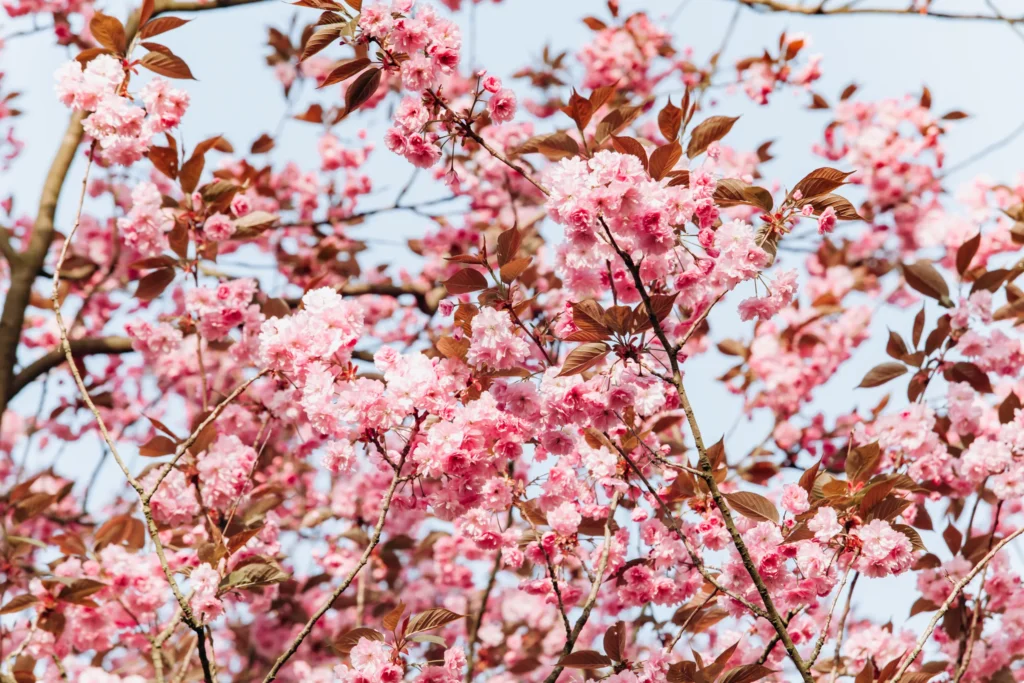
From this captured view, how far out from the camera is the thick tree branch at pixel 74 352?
3.31 meters

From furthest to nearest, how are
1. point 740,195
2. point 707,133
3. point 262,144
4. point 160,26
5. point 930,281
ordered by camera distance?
point 262,144
point 930,281
point 160,26
point 707,133
point 740,195

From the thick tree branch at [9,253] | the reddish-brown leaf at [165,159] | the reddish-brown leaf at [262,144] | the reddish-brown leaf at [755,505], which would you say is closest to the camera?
the reddish-brown leaf at [755,505]

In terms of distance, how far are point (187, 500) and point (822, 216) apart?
1828 mm

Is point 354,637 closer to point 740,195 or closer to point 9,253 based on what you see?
point 740,195

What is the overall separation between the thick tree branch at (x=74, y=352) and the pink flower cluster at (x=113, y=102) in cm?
120

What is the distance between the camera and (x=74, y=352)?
11.4 ft

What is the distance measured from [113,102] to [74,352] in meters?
1.54

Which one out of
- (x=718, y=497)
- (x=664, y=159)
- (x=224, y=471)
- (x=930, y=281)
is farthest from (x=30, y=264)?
(x=930, y=281)

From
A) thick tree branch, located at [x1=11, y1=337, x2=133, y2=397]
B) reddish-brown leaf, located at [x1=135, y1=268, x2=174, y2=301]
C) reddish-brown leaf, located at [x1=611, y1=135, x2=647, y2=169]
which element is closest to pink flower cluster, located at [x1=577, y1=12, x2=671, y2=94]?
thick tree branch, located at [x1=11, y1=337, x2=133, y2=397]

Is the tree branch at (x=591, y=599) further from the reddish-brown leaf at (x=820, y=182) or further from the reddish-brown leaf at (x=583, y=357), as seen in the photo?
the reddish-brown leaf at (x=820, y=182)

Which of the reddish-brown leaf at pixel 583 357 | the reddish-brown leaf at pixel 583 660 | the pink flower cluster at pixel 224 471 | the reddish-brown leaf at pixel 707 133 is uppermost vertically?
the reddish-brown leaf at pixel 707 133

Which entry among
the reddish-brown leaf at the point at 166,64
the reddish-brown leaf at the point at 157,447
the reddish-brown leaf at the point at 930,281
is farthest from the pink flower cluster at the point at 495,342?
the reddish-brown leaf at the point at 930,281

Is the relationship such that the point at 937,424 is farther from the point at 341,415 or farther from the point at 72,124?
the point at 72,124

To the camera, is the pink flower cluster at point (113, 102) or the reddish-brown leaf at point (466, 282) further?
the pink flower cluster at point (113, 102)
